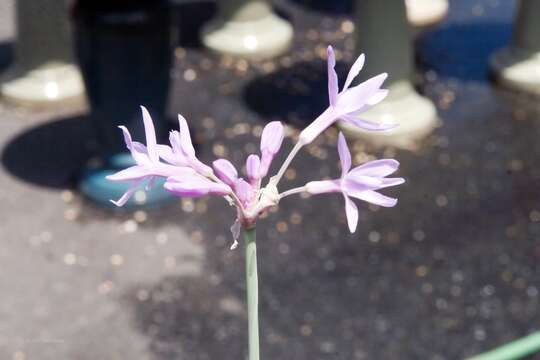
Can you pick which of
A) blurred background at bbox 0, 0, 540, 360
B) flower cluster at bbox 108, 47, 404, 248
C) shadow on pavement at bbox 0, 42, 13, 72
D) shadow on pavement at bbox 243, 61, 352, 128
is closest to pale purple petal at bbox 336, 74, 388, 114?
flower cluster at bbox 108, 47, 404, 248

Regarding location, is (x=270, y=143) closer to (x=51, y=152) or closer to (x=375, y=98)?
(x=375, y=98)

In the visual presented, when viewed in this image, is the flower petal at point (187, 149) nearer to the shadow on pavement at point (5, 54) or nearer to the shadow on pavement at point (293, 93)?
the shadow on pavement at point (293, 93)

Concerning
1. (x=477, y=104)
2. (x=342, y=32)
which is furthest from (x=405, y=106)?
(x=342, y=32)

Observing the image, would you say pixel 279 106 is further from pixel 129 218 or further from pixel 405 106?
pixel 129 218

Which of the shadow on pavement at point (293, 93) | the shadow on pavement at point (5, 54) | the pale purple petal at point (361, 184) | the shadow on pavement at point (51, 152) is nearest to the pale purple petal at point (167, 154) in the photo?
the pale purple petal at point (361, 184)

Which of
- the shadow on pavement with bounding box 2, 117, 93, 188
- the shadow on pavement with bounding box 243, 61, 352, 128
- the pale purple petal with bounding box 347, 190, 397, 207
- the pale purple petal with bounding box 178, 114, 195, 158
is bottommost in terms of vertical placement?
the shadow on pavement with bounding box 243, 61, 352, 128

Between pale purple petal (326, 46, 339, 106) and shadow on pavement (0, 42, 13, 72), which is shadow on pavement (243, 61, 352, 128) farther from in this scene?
pale purple petal (326, 46, 339, 106)
